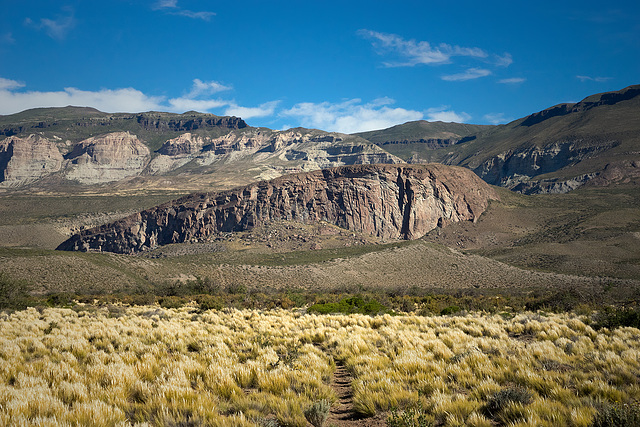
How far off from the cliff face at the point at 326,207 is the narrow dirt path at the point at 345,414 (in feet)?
325

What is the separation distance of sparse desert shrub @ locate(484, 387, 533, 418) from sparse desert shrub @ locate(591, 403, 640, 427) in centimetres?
100

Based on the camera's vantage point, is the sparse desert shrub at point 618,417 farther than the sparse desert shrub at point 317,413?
No

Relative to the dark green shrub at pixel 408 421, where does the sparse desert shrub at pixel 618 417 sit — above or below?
above

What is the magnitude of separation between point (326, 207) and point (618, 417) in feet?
353

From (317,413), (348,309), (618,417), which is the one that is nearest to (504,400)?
(618,417)

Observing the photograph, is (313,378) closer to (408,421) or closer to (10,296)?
(408,421)

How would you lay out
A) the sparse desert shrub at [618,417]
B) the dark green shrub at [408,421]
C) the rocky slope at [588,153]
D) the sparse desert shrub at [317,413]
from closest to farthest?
the sparse desert shrub at [618,417], the dark green shrub at [408,421], the sparse desert shrub at [317,413], the rocky slope at [588,153]

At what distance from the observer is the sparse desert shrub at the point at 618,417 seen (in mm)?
4609

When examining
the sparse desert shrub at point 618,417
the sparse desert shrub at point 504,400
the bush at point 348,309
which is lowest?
the bush at point 348,309

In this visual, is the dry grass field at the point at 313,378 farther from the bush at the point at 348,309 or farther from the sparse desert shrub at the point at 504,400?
the bush at the point at 348,309

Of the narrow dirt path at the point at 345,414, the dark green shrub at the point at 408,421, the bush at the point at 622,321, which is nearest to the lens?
the dark green shrub at the point at 408,421

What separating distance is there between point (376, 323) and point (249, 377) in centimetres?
863

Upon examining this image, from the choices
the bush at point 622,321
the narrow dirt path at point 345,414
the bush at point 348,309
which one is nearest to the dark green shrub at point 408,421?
the narrow dirt path at point 345,414

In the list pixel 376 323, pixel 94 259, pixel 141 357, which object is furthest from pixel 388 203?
pixel 141 357
